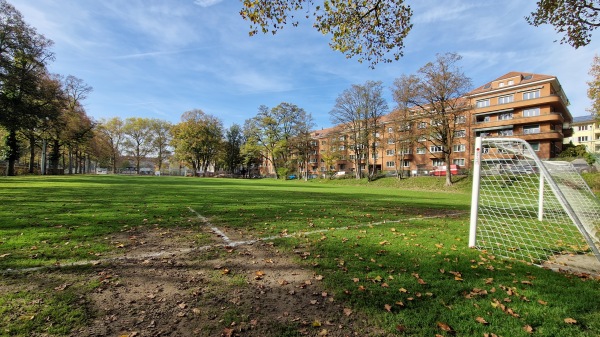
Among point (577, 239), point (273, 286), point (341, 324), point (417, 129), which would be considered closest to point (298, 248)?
point (273, 286)

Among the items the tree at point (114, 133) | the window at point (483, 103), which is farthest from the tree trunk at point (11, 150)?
the window at point (483, 103)

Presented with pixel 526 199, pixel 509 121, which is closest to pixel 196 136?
pixel 509 121

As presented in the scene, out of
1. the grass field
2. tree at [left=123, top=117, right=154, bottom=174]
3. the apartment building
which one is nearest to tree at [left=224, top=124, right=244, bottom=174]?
tree at [left=123, top=117, right=154, bottom=174]

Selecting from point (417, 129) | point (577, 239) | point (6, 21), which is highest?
point (6, 21)

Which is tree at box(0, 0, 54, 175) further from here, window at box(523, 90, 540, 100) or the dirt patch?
window at box(523, 90, 540, 100)

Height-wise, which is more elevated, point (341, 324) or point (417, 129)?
point (417, 129)

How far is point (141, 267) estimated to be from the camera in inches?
178

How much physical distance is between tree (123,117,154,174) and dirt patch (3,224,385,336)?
77.9m

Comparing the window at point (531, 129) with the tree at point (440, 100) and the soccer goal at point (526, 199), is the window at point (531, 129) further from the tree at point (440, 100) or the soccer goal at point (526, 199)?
the soccer goal at point (526, 199)

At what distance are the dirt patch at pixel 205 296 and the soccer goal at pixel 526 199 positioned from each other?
411 centimetres

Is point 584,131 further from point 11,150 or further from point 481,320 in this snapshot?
point 11,150

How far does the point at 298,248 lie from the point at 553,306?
384cm

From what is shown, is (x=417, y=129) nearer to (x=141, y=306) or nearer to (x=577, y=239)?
(x=577, y=239)

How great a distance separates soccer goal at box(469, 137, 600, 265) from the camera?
5586 mm
